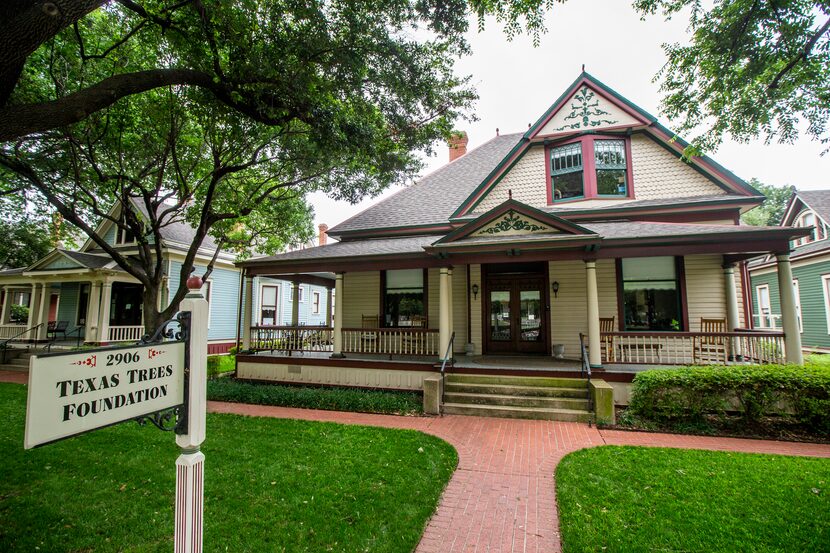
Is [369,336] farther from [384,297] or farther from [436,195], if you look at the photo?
[436,195]

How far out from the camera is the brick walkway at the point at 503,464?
3807 mm

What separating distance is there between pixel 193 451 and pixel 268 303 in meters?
21.1

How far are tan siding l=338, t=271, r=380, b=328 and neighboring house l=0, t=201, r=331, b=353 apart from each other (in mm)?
6081

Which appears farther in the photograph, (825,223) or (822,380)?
(825,223)

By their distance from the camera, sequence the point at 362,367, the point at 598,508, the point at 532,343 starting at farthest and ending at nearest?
the point at 532,343
the point at 362,367
the point at 598,508

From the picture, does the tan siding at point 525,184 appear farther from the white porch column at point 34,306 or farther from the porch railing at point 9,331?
the porch railing at point 9,331

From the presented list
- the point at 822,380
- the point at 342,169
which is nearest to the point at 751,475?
the point at 822,380

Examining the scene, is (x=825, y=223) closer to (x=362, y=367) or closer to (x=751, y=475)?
(x=751, y=475)

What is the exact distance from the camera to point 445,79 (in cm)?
834

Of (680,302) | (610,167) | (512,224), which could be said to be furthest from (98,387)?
(610,167)

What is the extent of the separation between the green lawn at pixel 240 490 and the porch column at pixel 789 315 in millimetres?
7395

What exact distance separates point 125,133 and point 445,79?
8.78 metres

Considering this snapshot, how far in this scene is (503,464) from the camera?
556 cm

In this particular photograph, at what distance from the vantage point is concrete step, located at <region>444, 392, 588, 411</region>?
781 cm
